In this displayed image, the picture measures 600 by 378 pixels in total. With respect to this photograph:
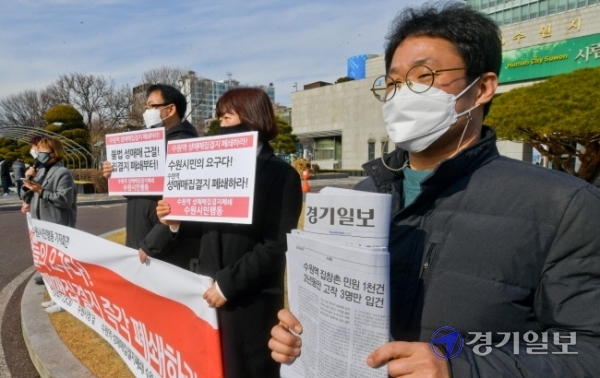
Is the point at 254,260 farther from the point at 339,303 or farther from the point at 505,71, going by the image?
the point at 505,71

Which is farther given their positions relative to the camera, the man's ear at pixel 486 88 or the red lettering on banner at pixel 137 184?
the red lettering on banner at pixel 137 184

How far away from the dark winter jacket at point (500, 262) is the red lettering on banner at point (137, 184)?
2.21 m

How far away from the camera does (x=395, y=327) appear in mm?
1288

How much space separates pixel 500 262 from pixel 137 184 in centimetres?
276

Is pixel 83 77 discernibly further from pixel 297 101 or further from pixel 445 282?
pixel 445 282

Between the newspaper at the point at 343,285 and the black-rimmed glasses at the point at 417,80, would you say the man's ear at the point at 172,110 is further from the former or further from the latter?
the newspaper at the point at 343,285

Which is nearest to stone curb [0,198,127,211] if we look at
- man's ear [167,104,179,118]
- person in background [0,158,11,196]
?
person in background [0,158,11,196]

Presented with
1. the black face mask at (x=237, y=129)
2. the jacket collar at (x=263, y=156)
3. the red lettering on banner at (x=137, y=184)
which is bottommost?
the red lettering on banner at (x=137, y=184)

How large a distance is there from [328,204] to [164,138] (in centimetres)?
227

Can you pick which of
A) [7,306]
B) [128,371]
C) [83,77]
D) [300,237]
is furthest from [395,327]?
[83,77]

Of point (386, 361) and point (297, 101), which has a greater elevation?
point (297, 101)

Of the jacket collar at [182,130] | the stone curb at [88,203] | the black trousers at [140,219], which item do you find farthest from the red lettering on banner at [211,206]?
the stone curb at [88,203]

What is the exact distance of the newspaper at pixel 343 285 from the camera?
3.41 ft

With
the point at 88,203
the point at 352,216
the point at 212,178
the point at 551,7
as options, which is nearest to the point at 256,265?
the point at 212,178
